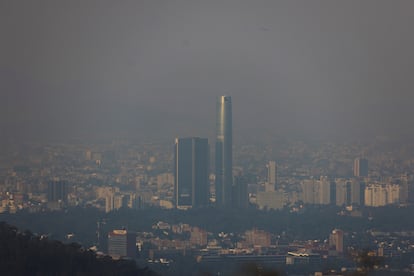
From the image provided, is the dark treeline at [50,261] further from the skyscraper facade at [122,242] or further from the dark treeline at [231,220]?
the dark treeline at [231,220]

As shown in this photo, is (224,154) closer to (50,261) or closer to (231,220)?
(231,220)

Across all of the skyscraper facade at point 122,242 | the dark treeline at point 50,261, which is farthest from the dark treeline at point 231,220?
the dark treeline at point 50,261

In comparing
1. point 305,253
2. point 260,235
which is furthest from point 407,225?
point 305,253

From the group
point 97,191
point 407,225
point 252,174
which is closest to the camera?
point 407,225

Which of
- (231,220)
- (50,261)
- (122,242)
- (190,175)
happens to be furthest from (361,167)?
(50,261)

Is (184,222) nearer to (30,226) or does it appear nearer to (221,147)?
(221,147)

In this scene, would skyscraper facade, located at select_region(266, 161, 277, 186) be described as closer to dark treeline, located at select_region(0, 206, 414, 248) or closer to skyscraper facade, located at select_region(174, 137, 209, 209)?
dark treeline, located at select_region(0, 206, 414, 248)
